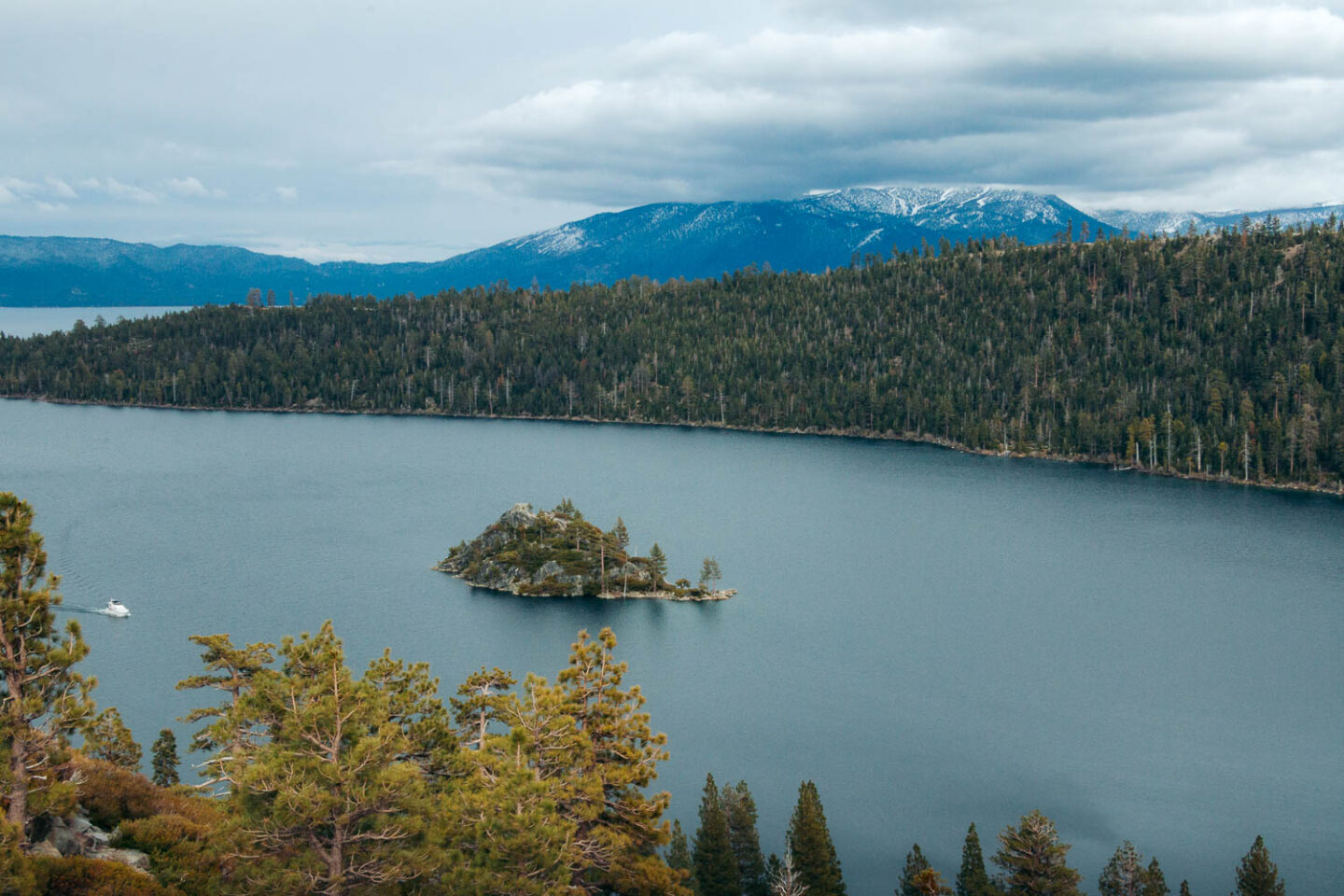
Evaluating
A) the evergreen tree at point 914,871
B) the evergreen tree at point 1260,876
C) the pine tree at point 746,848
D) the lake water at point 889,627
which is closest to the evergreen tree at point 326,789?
the pine tree at point 746,848

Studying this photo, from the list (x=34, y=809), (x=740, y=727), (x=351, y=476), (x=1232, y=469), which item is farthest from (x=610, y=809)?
(x=1232, y=469)

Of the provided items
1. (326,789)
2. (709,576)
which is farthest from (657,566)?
(326,789)

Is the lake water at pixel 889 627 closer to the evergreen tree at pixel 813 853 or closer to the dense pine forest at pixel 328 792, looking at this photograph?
the evergreen tree at pixel 813 853

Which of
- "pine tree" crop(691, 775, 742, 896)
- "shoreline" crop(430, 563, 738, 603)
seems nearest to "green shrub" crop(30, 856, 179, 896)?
"pine tree" crop(691, 775, 742, 896)

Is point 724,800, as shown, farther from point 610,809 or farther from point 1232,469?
point 1232,469

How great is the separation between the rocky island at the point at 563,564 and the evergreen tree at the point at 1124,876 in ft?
206

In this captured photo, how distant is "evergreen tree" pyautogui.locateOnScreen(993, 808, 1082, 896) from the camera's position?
5091cm

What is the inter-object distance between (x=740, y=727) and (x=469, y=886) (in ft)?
152

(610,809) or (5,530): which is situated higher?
(5,530)

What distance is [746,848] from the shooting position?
56562 mm

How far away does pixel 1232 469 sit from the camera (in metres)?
191

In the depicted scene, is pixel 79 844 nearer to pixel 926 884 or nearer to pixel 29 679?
pixel 29 679

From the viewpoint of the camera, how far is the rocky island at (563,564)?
389 feet

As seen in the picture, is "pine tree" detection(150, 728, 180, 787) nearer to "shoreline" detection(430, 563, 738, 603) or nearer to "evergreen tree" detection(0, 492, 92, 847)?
"evergreen tree" detection(0, 492, 92, 847)
